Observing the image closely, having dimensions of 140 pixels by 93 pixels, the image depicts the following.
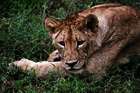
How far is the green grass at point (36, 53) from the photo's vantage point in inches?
228

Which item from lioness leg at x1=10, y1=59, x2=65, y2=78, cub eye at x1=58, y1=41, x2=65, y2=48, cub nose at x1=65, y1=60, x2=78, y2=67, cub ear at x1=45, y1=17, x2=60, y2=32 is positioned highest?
cub ear at x1=45, y1=17, x2=60, y2=32

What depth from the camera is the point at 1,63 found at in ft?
20.4

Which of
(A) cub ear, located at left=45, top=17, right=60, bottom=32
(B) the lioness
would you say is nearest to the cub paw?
(B) the lioness

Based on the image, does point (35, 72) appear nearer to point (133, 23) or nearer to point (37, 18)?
point (133, 23)

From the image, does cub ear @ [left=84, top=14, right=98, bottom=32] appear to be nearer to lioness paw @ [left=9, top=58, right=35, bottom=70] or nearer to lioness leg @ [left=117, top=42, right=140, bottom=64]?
lioness leg @ [left=117, top=42, right=140, bottom=64]

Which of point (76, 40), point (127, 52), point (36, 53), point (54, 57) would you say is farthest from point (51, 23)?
point (127, 52)

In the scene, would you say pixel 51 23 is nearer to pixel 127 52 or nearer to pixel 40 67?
pixel 40 67

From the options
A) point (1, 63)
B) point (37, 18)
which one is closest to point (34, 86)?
point (1, 63)

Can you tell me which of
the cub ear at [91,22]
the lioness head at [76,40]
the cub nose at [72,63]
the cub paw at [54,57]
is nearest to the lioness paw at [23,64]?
the cub paw at [54,57]

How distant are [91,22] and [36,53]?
1163mm

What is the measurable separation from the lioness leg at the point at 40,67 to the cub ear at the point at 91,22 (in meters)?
0.55

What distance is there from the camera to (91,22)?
583 cm

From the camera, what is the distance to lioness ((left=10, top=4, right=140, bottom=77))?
5785mm

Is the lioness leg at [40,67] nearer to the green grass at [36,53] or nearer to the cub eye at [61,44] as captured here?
the green grass at [36,53]
